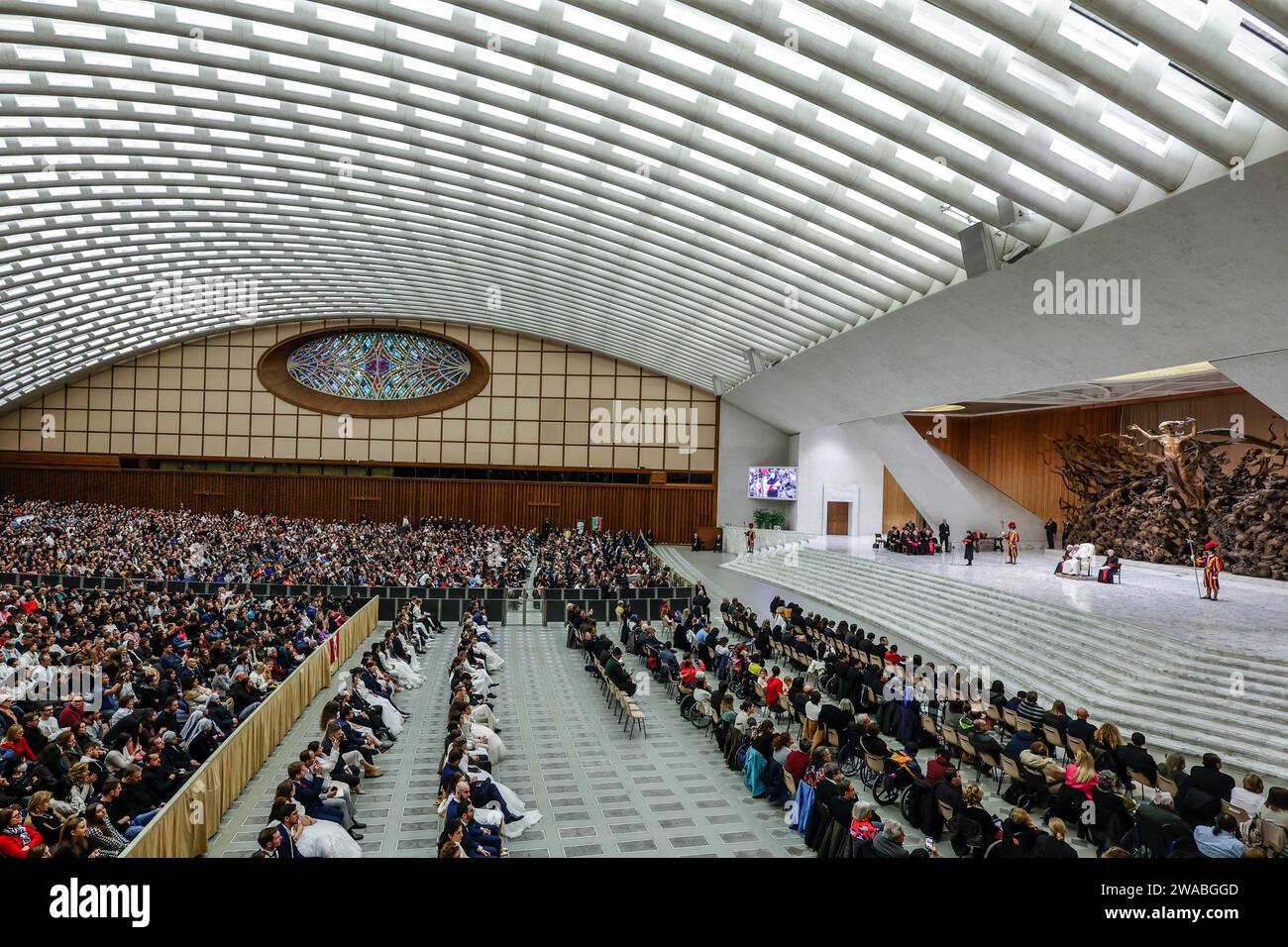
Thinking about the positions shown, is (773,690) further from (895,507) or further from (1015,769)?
(895,507)

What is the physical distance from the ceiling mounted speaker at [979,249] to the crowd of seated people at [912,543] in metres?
14.5

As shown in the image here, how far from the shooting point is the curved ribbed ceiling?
838cm

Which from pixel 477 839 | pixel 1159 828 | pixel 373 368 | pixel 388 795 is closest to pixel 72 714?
pixel 388 795

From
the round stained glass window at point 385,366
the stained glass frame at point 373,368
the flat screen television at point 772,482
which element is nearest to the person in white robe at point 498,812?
the flat screen television at point 772,482

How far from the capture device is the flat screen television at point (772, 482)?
3481 cm

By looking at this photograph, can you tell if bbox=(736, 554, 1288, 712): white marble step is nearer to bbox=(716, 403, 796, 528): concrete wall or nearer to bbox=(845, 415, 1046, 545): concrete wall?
bbox=(845, 415, 1046, 545): concrete wall

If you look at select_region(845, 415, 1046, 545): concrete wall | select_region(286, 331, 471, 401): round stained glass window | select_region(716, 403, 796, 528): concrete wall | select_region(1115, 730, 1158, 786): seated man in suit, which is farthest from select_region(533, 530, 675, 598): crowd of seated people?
select_region(1115, 730, 1158, 786): seated man in suit

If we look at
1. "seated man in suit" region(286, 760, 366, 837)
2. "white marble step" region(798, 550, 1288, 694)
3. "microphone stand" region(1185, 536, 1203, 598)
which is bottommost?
"seated man in suit" region(286, 760, 366, 837)

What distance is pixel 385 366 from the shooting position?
38.5 meters

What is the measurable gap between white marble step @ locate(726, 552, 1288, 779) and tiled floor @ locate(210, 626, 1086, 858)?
10.8 ft

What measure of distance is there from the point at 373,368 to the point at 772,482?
20509 millimetres
